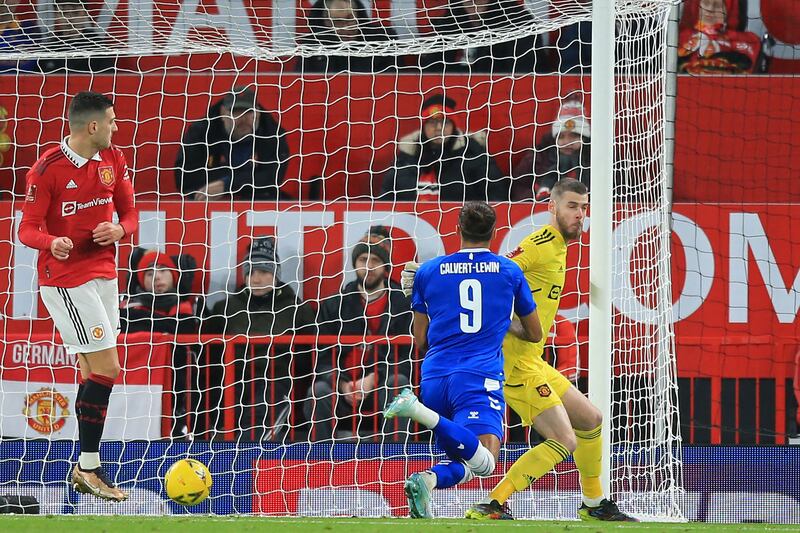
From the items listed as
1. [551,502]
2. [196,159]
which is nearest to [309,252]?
[196,159]

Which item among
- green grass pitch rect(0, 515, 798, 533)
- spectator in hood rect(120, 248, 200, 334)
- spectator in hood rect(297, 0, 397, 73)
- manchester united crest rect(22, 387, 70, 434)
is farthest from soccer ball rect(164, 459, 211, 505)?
spectator in hood rect(297, 0, 397, 73)

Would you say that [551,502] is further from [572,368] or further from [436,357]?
[436,357]

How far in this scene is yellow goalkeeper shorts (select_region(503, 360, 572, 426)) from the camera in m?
5.60

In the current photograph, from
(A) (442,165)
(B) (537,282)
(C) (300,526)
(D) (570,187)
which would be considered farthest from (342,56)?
(C) (300,526)

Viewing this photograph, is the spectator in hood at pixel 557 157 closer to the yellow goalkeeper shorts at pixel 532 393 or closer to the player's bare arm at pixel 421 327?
the yellow goalkeeper shorts at pixel 532 393

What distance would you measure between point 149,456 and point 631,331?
3.07 meters

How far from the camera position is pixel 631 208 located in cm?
729

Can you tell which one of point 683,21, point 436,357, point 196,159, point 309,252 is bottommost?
point 436,357

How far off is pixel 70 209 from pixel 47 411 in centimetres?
253

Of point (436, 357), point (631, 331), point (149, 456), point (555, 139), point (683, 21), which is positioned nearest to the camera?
point (436, 357)

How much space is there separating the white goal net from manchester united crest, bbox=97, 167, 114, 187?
2056mm

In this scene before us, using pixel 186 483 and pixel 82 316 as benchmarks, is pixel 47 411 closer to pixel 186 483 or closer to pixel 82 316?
pixel 82 316

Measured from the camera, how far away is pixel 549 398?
560cm

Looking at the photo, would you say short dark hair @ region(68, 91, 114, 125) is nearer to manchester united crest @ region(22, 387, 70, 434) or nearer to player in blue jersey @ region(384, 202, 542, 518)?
player in blue jersey @ region(384, 202, 542, 518)
